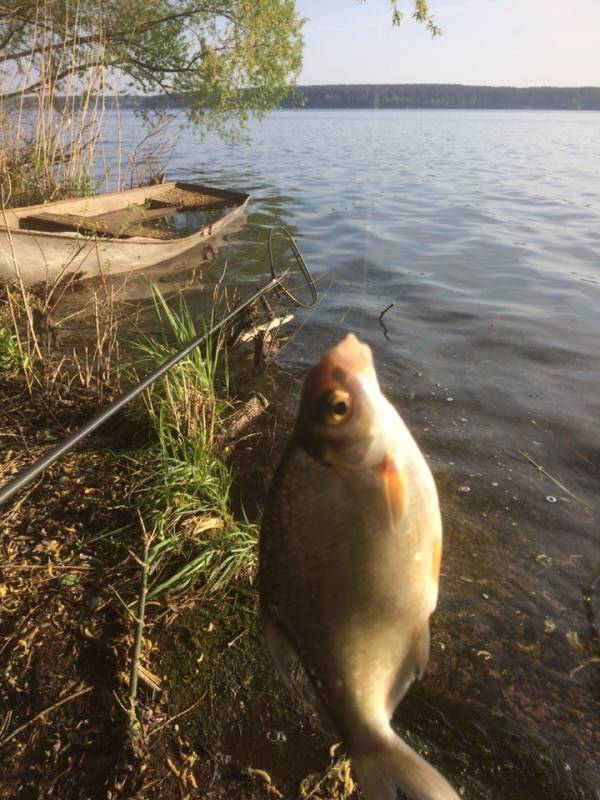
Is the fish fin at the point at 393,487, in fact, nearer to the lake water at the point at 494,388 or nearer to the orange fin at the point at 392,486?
the orange fin at the point at 392,486

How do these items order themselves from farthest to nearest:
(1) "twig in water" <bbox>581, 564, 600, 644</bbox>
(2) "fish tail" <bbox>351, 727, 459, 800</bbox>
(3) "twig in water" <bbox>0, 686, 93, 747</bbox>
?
1. (1) "twig in water" <bbox>581, 564, 600, 644</bbox>
2. (3) "twig in water" <bbox>0, 686, 93, 747</bbox>
3. (2) "fish tail" <bbox>351, 727, 459, 800</bbox>

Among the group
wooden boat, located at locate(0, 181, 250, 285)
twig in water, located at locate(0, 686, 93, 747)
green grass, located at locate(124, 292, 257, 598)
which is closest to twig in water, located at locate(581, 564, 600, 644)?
green grass, located at locate(124, 292, 257, 598)

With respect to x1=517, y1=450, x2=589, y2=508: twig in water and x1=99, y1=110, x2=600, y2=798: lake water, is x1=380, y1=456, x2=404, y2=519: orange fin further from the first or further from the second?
x1=517, y1=450, x2=589, y2=508: twig in water

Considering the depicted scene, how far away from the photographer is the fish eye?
121 centimetres

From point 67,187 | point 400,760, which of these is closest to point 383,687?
point 400,760

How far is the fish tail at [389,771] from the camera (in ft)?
4.25

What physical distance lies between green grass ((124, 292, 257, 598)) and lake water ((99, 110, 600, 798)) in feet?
4.80

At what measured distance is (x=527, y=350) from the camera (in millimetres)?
9062

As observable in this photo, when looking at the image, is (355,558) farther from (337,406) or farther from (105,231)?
(105,231)

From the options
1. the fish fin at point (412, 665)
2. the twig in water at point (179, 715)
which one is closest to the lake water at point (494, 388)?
the twig in water at point (179, 715)

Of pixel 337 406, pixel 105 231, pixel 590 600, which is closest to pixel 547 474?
pixel 590 600

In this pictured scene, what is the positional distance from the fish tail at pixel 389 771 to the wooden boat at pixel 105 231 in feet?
17.0

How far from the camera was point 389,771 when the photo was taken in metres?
1.31

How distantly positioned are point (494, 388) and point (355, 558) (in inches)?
274
